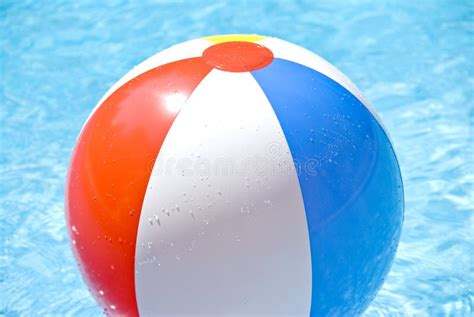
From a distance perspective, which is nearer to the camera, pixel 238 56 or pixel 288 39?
pixel 238 56

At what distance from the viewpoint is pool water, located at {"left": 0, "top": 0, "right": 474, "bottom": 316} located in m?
4.22

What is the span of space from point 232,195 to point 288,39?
139 inches

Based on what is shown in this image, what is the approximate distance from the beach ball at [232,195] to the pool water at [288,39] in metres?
1.25

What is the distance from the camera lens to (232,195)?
2.72 metres

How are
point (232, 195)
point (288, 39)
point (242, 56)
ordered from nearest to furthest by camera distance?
1. point (232, 195)
2. point (242, 56)
3. point (288, 39)

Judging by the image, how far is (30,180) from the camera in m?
4.97

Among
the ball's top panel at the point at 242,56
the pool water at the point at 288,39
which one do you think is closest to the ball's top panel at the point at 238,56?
the ball's top panel at the point at 242,56

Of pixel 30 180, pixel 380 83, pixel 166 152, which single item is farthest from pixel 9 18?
pixel 166 152

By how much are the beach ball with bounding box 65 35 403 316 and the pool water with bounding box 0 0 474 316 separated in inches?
49.0

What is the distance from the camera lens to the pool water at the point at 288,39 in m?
4.22

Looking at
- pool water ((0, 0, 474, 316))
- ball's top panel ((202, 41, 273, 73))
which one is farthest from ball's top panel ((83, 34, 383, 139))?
pool water ((0, 0, 474, 316))

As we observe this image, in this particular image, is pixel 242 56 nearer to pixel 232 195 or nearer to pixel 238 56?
pixel 238 56

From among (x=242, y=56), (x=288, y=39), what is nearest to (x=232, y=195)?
(x=242, y=56)

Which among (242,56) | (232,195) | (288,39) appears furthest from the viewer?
(288,39)
